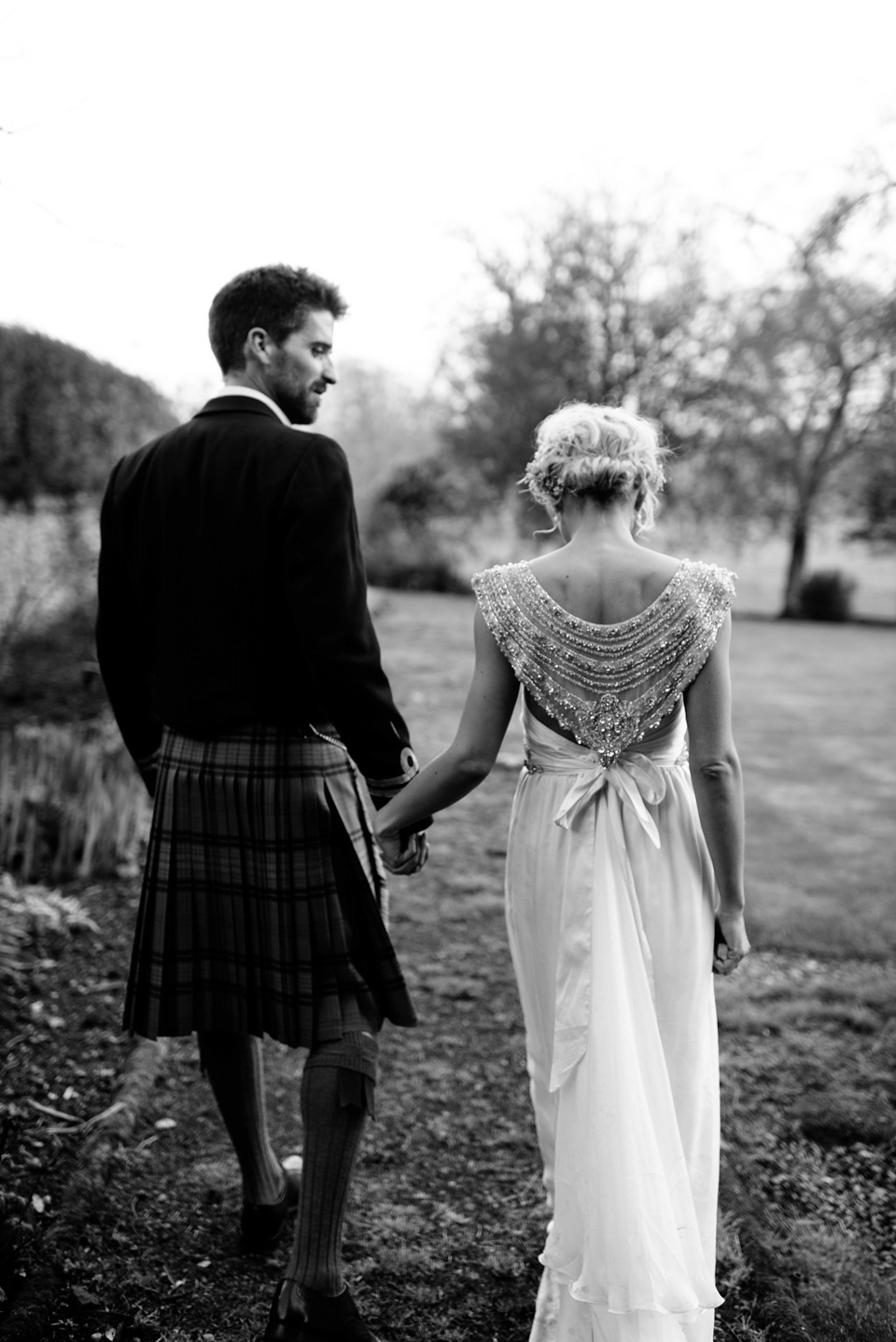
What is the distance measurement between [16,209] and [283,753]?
60.8 inches

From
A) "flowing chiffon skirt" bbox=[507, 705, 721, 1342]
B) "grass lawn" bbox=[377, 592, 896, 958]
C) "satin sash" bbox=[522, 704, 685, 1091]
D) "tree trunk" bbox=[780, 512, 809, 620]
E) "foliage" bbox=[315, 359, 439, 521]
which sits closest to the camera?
"flowing chiffon skirt" bbox=[507, 705, 721, 1342]

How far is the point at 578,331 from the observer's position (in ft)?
70.9

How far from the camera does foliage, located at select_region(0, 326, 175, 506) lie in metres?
6.78

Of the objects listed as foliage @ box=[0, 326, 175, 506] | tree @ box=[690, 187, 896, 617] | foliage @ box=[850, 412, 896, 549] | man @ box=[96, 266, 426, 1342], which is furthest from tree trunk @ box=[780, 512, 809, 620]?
man @ box=[96, 266, 426, 1342]

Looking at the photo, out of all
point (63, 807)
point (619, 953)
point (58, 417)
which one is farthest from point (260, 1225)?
point (58, 417)

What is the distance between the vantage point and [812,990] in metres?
4.05

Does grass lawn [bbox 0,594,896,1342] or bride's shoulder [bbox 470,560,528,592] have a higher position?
bride's shoulder [bbox 470,560,528,592]

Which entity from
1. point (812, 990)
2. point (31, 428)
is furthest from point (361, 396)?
point (812, 990)

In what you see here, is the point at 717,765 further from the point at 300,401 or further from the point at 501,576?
the point at 300,401

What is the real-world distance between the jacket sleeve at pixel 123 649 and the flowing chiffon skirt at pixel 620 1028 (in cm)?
90

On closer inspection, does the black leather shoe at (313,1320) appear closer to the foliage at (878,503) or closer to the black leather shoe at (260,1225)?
the black leather shoe at (260,1225)

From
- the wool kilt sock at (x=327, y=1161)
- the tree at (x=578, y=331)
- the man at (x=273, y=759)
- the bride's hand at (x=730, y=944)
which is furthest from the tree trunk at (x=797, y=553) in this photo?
the wool kilt sock at (x=327, y=1161)

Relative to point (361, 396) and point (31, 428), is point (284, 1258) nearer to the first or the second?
point (31, 428)

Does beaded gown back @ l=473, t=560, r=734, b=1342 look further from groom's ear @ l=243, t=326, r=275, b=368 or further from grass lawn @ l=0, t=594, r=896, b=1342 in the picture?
groom's ear @ l=243, t=326, r=275, b=368
